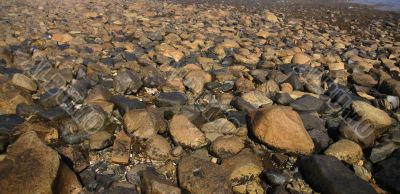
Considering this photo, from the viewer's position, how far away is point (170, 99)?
16.9 feet

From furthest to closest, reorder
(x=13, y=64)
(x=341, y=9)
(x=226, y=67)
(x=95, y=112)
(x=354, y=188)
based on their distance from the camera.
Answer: (x=341, y=9) → (x=226, y=67) → (x=13, y=64) → (x=95, y=112) → (x=354, y=188)

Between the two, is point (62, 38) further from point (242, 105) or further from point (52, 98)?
point (242, 105)

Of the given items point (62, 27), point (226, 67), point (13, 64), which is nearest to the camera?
point (13, 64)

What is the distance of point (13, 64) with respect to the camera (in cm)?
604

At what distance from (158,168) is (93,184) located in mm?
703

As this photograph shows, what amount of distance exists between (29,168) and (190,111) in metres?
2.36

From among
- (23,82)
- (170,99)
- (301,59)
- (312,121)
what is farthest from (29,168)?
(301,59)

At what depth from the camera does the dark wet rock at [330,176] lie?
330 cm

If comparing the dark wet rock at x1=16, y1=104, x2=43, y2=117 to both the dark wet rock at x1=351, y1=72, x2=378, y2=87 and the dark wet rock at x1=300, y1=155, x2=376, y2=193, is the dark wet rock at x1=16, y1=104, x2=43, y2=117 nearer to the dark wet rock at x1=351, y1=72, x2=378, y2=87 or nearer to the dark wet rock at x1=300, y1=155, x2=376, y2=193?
the dark wet rock at x1=300, y1=155, x2=376, y2=193

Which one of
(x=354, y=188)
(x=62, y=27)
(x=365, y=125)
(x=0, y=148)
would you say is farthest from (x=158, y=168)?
(x=62, y=27)

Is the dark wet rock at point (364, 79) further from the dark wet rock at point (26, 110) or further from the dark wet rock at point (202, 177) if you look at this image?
the dark wet rock at point (26, 110)

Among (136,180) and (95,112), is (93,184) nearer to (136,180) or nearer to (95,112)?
(136,180)

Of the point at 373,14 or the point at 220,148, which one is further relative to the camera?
the point at 373,14

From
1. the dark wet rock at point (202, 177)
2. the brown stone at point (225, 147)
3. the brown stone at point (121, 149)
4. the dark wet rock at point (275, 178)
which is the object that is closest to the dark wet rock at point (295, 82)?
the brown stone at point (225, 147)
